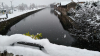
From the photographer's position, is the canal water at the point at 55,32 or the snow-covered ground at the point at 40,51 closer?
the snow-covered ground at the point at 40,51

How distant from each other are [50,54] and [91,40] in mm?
8361

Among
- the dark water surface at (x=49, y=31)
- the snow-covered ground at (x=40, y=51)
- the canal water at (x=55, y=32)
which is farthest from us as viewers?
the dark water surface at (x=49, y=31)

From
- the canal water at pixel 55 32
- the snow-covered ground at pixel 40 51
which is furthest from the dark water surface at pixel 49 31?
the snow-covered ground at pixel 40 51

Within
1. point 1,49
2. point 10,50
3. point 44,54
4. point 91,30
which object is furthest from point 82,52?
point 91,30

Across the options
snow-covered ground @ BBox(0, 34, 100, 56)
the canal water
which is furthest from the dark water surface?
snow-covered ground @ BBox(0, 34, 100, 56)

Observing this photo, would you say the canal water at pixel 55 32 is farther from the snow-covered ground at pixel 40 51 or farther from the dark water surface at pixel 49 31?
the snow-covered ground at pixel 40 51

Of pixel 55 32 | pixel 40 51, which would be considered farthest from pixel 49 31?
pixel 40 51

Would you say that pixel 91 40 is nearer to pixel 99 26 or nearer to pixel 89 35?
pixel 89 35

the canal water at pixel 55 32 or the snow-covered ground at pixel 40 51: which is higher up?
the snow-covered ground at pixel 40 51

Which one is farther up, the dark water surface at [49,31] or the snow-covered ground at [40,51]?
the snow-covered ground at [40,51]

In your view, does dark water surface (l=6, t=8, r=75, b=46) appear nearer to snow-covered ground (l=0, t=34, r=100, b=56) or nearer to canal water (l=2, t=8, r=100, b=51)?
canal water (l=2, t=8, r=100, b=51)

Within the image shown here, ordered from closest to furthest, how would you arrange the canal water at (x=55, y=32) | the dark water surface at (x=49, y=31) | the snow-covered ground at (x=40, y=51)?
the snow-covered ground at (x=40, y=51), the canal water at (x=55, y=32), the dark water surface at (x=49, y=31)

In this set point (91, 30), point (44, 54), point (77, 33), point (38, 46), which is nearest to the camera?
point (44, 54)

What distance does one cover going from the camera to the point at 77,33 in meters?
10.9
